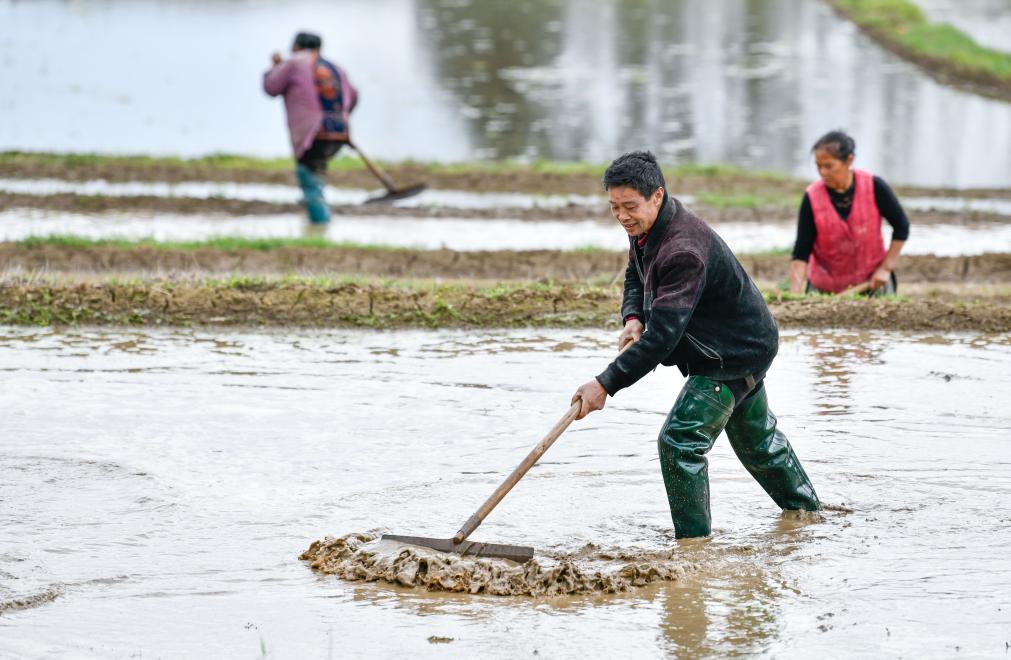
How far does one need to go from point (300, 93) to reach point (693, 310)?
24.2 ft

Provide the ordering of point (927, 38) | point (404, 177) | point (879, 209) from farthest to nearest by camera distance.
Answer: point (927, 38) → point (404, 177) → point (879, 209)

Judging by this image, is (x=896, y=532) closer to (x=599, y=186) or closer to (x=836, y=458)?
(x=836, y=458)

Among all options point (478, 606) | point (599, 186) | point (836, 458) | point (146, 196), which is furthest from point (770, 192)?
point (478, 606)

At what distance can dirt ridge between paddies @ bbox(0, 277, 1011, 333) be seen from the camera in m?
8.30

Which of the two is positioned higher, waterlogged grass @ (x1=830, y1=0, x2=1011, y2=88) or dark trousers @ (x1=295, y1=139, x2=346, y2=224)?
waterlogged grass @ (x1=830, y1=0, x2=1011, y2=88)

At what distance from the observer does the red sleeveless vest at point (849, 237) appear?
7.38 meters

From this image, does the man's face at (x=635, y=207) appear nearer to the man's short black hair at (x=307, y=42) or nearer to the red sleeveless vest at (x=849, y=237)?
the red sleeveless vest at (x=849, y=237)

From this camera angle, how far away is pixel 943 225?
11.9 metres

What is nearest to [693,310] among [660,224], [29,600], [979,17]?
[660,224]

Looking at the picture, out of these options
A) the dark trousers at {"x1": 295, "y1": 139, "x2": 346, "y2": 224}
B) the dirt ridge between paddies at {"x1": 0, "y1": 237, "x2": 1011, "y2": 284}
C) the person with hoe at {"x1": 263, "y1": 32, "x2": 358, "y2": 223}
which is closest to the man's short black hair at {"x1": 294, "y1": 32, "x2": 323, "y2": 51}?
the person with hoe at {"x1": 263, "y1": 32, "x2": 358, "y2": 223}

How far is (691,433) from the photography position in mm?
4867

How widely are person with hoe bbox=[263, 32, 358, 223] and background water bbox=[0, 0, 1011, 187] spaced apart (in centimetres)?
384

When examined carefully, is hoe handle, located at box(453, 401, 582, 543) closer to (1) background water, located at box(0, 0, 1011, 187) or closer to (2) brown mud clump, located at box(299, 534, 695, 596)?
(2) brown mud clump, located at box(299, 534, 695, 596)

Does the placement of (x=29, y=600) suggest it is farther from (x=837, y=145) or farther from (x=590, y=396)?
(x=837, y=145)
